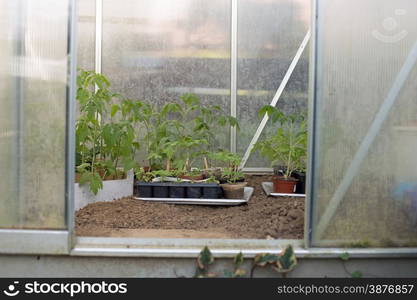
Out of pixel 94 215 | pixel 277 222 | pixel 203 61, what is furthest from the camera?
pixel 203 61

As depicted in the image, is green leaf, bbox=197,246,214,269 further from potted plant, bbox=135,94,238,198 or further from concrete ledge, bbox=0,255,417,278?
potted plant, bbox=135,94,238,198

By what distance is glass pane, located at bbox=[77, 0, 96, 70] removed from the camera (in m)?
5.66

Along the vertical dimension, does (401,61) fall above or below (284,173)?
above

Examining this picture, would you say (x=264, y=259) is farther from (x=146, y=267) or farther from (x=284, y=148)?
(x=284, y=148)

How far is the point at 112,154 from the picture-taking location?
4688mm

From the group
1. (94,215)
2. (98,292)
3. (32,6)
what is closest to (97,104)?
(94,215)

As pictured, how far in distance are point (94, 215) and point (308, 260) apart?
182 cm

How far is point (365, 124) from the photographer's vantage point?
3168 millimetres

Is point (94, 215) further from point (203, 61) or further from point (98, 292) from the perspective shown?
point (203, 61)

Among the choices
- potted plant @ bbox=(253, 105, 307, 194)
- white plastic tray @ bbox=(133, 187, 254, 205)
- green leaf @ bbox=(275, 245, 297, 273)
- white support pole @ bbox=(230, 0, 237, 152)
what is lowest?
green leaf @ bbox=(275, 245, 297, 273)

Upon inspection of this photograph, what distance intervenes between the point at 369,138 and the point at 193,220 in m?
1.60

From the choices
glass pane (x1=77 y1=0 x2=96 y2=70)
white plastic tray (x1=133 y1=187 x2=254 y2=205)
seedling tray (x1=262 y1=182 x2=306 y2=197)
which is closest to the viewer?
white plastic tray (x1=133 y1=187 x2=254 y2=205)

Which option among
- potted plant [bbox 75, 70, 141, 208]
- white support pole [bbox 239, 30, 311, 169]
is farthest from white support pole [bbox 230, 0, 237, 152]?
potted plant [bbox 75, 70, 141, 208]

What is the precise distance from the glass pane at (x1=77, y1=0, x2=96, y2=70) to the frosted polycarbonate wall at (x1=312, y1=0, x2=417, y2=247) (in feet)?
10.9
